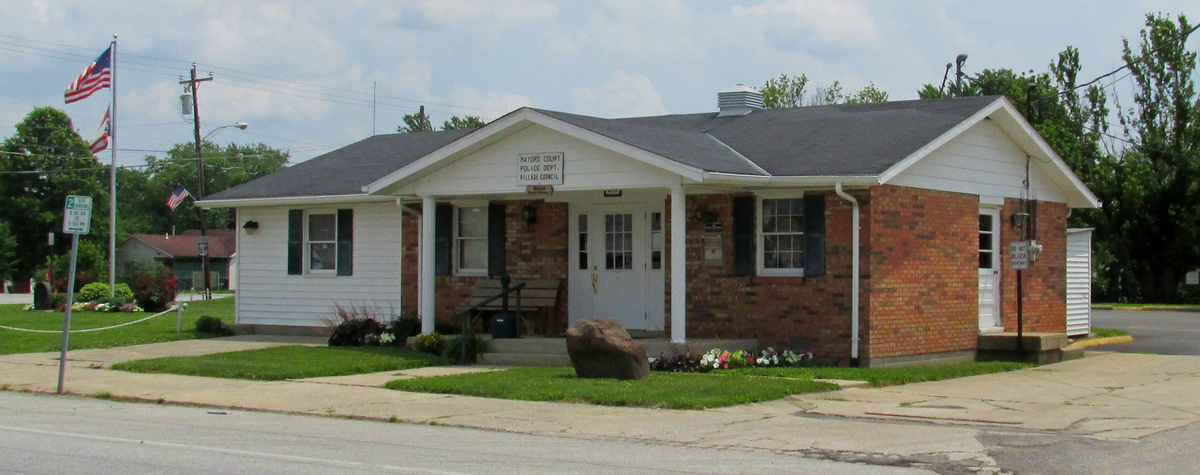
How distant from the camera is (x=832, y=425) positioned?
36.1 ft

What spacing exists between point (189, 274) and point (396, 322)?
5203 centimetres

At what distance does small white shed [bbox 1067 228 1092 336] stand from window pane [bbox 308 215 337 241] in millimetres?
13421

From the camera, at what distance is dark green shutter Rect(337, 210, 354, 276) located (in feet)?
70.1

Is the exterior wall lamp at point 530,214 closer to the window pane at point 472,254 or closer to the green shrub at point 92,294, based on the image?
the window pane at point 472,254

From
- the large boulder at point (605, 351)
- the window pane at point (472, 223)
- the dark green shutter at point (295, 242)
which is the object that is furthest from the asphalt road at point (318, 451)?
the dark green shutter at point (295, 242)

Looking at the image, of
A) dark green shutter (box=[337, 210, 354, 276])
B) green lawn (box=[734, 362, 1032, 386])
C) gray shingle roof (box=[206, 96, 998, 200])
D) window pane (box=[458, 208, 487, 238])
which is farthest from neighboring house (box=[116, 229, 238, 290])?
green lawn (box=[734, 362, 1032, 386])

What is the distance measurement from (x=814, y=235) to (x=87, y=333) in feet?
48.7

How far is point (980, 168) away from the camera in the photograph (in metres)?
18.0

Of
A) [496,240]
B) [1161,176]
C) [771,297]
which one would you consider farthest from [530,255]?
[1161,176]

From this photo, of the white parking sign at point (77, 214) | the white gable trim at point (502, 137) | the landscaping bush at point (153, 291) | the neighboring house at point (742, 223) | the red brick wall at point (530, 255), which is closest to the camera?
the white parking sign at point (77, 214)

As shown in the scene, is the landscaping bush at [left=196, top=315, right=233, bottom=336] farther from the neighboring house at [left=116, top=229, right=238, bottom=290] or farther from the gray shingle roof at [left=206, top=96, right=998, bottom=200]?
the neighboring house at [left=116, top=229, right=238, bottom=290]

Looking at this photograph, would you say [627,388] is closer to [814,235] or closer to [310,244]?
[814,235]

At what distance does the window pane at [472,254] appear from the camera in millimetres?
19906

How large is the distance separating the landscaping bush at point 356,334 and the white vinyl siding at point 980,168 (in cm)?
900
